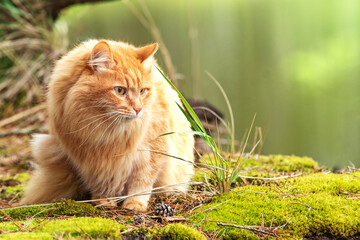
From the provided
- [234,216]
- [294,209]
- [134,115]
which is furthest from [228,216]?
[134,115]

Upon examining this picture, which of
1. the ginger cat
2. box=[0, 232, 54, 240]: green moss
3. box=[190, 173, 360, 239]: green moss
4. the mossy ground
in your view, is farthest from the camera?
the ginger cat

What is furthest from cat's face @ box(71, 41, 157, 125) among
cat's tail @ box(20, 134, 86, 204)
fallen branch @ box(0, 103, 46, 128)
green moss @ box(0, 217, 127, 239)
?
fallen branch @ box(0, 103, 46, 128)

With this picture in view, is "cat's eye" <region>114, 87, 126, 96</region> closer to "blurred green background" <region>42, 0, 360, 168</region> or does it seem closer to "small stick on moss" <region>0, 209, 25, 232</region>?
"small stick on moss" <region>0, 209, 25, 232</region>

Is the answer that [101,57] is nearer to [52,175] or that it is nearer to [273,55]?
[52,175]

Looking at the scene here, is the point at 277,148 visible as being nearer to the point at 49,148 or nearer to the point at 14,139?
the point at 14,139

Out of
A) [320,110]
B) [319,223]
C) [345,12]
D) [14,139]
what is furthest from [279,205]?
[345,12]

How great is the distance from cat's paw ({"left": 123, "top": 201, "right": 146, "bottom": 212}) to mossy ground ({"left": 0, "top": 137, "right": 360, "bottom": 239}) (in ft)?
0.20

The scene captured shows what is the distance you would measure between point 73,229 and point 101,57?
0.96 meters

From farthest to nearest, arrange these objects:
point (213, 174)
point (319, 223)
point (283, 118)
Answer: point (283, 118), point (213, 174), point (319, 223)

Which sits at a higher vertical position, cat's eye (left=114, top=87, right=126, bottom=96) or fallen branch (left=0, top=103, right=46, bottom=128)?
cat's eye (left=114, top=87, right=126, bottom=96)

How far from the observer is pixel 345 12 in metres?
7.24

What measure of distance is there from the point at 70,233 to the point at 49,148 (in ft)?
3.37

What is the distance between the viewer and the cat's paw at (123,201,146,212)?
2199 mm

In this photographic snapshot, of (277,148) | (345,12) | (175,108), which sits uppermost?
(345,12)
